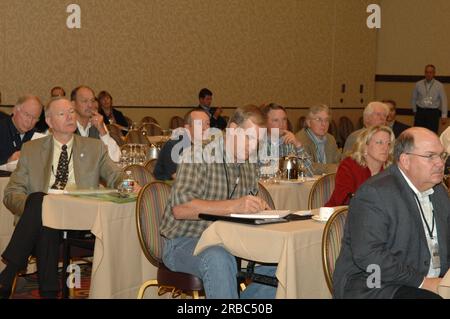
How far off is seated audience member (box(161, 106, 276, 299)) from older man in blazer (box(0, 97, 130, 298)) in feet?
3.32

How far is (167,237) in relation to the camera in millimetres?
4520

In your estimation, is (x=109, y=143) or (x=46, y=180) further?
(x=109, y=143)

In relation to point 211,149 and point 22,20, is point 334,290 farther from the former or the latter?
point 22,20

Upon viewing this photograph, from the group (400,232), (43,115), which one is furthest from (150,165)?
(43,115)

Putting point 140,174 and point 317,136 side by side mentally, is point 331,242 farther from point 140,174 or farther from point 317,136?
point 317,136

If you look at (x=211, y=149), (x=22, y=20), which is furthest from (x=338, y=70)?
(x=211, y=149)

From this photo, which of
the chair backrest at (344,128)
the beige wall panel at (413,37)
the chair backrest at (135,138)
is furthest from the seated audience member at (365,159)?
the beige wall panel at (413,37)

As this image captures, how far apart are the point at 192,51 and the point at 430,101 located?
5.38 meters

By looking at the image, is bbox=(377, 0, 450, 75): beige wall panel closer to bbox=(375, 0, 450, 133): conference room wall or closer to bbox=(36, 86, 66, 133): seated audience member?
bbox=(375, 0, 450, 133): conference room wall

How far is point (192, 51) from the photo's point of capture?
14.3 m

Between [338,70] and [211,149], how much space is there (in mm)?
13797

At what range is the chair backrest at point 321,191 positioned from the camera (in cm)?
553

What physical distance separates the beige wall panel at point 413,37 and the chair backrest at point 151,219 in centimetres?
1411
